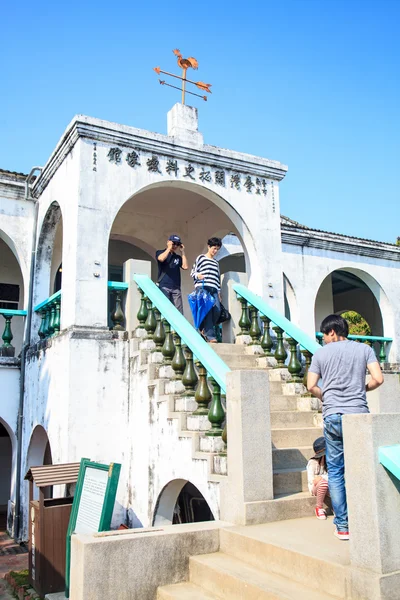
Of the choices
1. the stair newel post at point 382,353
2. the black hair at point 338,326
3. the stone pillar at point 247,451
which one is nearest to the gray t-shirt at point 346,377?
the black hair at point 338,326

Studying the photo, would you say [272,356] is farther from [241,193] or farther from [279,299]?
[241,193]

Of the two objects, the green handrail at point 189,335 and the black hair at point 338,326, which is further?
the green handrail at point 189,335

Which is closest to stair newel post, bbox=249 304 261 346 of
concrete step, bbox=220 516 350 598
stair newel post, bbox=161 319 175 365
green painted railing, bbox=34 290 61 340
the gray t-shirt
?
stair newel post, bbox=161 319 175 365

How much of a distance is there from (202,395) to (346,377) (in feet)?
6.54

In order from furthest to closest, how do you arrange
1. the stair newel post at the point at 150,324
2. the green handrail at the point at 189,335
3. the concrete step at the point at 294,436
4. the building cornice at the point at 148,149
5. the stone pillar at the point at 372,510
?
the building cornice at the point at 148,149 < the stair newel post at the point at 150,324 < the concrete step at the point at 294,436 < the green handrail at the point at 189,335 < the stone pillar at the point at 372,510

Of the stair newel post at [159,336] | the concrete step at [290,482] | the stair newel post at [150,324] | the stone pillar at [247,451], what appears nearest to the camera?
the stone pillar at [247,451]

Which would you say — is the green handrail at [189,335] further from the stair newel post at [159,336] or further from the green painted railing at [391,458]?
the green painted railing at [391,458]

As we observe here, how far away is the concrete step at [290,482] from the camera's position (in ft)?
17.7

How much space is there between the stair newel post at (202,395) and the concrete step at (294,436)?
82cm

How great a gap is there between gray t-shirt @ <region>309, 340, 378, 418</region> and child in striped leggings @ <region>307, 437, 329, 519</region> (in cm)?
84

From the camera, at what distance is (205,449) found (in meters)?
5.73

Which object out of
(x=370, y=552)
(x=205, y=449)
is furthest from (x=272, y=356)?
(x=370, y=552)

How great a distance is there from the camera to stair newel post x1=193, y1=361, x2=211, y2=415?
6000 mm

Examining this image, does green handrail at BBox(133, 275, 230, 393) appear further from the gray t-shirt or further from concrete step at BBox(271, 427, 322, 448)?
the gray t-shirt
